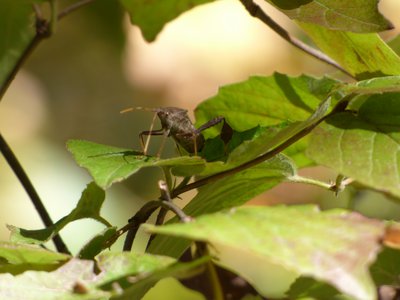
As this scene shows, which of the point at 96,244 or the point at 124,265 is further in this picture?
the point at 96,244

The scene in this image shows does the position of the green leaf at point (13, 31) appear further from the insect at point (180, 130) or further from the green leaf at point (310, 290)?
the green leaf at point (310, 290)

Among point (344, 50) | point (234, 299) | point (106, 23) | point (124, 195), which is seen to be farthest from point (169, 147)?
point (234, 299)

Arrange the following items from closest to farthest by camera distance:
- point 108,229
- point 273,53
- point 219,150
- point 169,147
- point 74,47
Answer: point 108,229 → point 219,150 → point 169,147 → point 273,53 → point 74,47

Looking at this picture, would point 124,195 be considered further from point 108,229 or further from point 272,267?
point 108,229

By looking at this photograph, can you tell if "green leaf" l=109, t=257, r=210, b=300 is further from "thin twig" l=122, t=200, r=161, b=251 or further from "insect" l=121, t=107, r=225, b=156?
"insect" l=121, t=107, r=225, b=156

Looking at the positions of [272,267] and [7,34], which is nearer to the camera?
[7,34]

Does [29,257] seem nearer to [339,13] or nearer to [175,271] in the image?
[175,271]

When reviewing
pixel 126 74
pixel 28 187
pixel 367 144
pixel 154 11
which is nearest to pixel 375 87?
pixel 367 144
